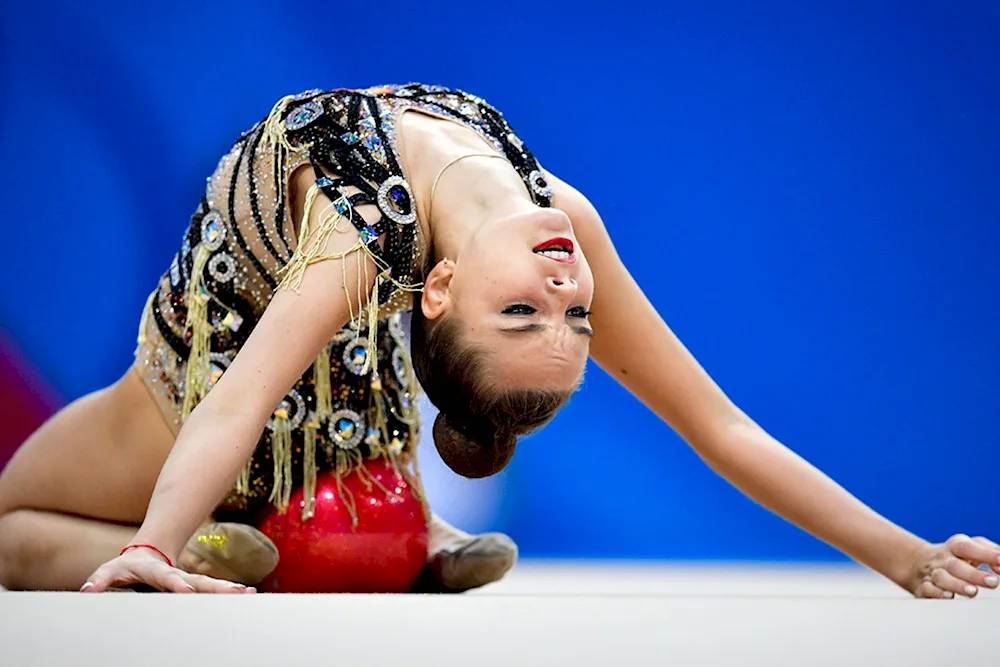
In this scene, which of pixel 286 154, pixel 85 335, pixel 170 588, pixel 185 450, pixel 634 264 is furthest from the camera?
pixel 634 264

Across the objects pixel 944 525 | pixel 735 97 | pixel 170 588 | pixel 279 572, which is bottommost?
pixel 170 588

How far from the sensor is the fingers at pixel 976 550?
1.40 meters

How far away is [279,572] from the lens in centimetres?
163

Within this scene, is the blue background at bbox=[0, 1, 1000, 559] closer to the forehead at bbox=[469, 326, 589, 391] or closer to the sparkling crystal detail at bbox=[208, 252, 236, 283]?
the sparkling crystal detail at bbox=[208, 252, 236, 283]

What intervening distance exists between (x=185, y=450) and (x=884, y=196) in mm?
1982

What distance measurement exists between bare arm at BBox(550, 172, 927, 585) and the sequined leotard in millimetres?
184

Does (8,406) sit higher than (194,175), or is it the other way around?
(194,175)

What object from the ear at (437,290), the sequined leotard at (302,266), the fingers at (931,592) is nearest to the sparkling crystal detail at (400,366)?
the sequined leotard at (302,266)

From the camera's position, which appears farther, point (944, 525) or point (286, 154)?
point (944, 525)

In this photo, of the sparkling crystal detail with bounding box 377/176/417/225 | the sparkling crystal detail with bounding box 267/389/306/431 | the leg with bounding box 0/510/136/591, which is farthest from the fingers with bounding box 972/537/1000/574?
the leg with bounding box 0/510/136/591

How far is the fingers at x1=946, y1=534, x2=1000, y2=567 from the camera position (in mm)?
1401

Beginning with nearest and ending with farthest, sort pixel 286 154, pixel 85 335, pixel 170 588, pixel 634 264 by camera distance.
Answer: pixel 170 588 → pixel 286 154 → pixel 85 335 → pixel 634 264

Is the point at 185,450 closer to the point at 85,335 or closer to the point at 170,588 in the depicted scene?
the point at 170,588
